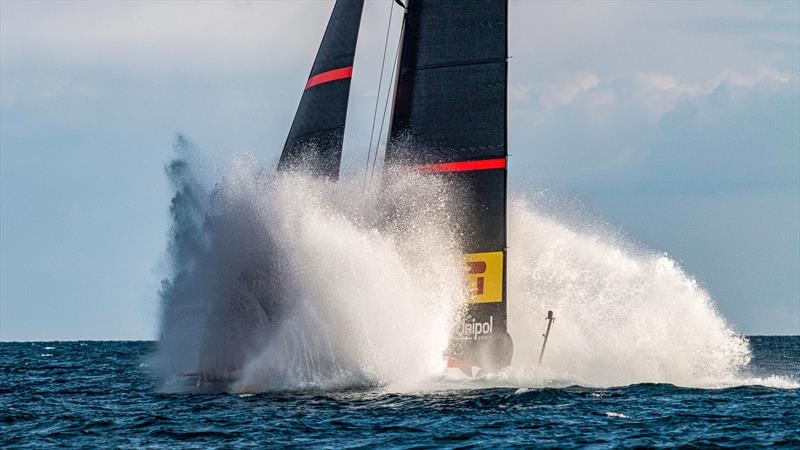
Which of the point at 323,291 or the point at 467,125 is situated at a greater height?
the point at 467,125

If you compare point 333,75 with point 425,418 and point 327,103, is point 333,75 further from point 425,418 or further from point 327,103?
point 425,418

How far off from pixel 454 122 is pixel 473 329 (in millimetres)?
4619

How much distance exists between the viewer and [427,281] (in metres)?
26.0

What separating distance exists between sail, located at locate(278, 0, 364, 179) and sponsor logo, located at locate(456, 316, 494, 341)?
14.4ft

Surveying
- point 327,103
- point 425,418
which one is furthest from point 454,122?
point 425,418

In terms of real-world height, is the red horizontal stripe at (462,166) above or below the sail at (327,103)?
below

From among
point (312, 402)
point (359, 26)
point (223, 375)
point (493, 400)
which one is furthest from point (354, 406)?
point (359, 26)

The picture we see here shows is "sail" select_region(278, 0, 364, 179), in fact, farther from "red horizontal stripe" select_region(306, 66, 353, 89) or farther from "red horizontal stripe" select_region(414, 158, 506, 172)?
"red horizontal stripe" select_region(414, 158, 506, 172)

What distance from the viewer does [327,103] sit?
26078 mm

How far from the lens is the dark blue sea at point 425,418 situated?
1914cm

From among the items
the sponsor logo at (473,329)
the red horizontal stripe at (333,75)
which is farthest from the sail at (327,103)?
the sponsor logo at (473,329)

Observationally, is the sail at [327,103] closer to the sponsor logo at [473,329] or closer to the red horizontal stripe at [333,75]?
the red horizontal stripe at [333,75]

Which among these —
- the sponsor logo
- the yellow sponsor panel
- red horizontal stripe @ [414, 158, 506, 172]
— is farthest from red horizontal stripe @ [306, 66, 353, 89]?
the sponsor logo

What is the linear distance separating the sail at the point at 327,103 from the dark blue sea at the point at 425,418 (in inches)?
203
